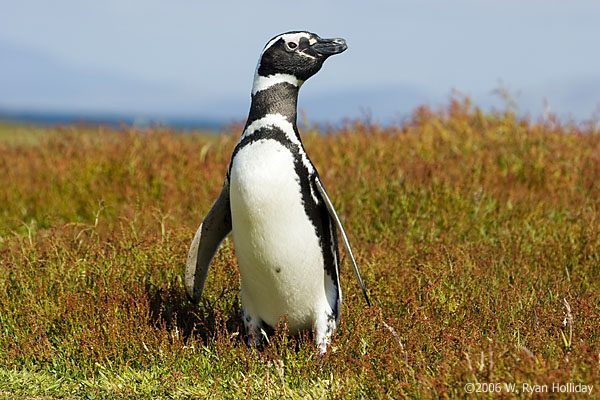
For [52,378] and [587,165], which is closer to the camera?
[52,378]

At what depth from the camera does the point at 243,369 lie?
4086mm

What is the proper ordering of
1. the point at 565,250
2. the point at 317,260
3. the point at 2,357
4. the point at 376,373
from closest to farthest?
the point at 376,373
the point at 317,260
the point at 2,357
the point at 565,250

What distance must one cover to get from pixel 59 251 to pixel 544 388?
3812 mm

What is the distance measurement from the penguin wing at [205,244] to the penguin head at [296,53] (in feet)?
2.80

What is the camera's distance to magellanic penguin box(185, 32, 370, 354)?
3.82 meters

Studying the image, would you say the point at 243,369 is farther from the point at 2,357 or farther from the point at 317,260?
the point at 2,357

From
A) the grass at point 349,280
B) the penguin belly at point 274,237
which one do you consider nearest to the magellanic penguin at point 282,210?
the penguin belly at point 274,237

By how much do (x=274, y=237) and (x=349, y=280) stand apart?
1.46m

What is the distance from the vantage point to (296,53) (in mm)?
4023

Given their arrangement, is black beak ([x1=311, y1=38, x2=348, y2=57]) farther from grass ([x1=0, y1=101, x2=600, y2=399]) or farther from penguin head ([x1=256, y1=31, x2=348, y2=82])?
grass ([x1=0, y1=101, x2=600, y2=399])

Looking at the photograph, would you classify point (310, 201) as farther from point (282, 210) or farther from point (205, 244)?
point (205, 244)

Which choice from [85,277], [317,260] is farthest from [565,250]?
[85,277]

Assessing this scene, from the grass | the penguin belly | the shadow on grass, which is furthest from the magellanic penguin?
the shadow on grass

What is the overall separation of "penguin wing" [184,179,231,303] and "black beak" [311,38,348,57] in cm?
104
